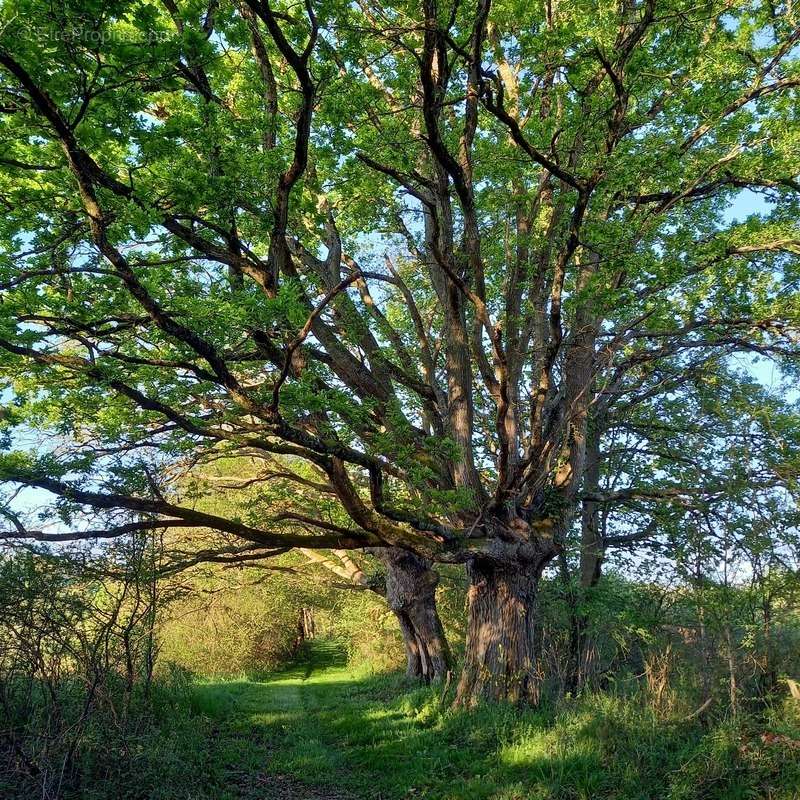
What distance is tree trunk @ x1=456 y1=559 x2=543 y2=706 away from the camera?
9.59 meters

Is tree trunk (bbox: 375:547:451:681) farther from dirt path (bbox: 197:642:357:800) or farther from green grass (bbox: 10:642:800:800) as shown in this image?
green grass (bbox: 10:642:800:800)

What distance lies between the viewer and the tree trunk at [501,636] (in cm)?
959

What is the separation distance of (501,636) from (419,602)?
461 centimetres

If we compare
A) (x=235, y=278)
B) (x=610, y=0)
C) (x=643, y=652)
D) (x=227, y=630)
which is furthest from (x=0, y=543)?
(x=227, y=630)

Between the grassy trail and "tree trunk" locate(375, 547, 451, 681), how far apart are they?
3.03 m

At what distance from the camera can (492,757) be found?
7.21 metres

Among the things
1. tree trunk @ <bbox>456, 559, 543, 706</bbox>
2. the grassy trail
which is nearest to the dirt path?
the grassy trail

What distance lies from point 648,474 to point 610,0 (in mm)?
8855

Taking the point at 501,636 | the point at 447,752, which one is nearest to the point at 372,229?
the point at 501,636

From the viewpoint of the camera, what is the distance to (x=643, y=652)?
8414mm

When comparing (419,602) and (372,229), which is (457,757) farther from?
(372,229)

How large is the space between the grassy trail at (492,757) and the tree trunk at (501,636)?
0.65 m

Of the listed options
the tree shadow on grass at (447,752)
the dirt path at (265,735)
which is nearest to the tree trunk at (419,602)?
the tree shadow on grass at (447,752)

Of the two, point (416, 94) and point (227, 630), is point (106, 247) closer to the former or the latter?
point (416, 94)
